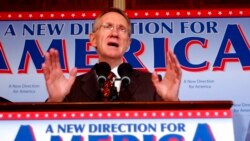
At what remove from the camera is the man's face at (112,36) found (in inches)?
75.3

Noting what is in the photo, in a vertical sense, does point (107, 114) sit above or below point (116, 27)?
below

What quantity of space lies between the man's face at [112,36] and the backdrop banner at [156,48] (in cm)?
75

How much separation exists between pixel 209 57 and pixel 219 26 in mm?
217

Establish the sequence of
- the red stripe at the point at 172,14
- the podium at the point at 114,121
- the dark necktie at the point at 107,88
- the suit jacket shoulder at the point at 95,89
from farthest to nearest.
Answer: the red stripe at the point at 172,14, the suit jacket shoulder at the point at 95,89, the dark necktie at the point at 107,88, the podium at the point at 114,121

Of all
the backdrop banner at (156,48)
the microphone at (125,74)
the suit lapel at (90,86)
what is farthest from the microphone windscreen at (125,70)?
the backdrop banner at (156,48)

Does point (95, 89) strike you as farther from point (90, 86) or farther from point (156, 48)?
point (156, 48)

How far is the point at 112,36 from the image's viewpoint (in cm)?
191

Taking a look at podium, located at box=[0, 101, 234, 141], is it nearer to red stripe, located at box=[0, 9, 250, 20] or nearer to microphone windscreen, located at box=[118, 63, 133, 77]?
microphone windscreen, located at box=[118, 63, 133, 77]

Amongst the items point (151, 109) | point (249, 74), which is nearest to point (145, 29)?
point (249, 74)

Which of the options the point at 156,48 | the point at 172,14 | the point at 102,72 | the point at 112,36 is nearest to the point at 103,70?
the point at 102,72

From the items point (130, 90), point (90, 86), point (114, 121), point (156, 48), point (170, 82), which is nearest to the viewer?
point (114, 121)

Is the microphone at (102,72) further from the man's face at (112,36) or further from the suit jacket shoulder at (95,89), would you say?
the man's face at (112,36)

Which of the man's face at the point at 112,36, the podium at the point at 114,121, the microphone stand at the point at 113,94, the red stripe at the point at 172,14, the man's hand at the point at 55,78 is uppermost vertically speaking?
the red stripe at the point at 172,14

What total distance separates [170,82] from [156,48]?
3.65ft
